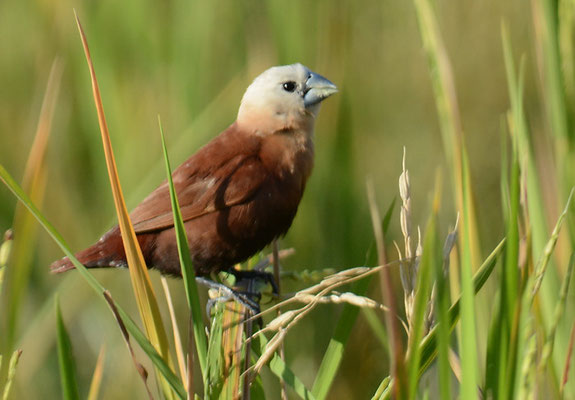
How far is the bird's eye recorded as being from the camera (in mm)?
2061

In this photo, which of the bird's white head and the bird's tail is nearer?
the bird's tail

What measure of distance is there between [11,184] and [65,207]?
109cm

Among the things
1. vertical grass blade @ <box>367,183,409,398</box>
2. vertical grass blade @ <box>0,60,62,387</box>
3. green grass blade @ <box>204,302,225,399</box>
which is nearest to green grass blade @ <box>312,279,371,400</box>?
green grass blade @ <box>204,302,225,399</box>

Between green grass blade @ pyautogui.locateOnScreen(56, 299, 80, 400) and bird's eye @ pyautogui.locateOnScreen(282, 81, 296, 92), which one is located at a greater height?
bird's eye @ pyautogui.locateOnScreen(282, 81, 296, 92)

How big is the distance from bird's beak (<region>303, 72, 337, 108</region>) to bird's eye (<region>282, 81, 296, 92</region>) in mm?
45

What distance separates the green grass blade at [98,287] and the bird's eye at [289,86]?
113 cm

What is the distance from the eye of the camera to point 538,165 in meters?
1.68

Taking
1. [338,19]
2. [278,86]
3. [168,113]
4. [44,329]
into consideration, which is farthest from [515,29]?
[44,329]

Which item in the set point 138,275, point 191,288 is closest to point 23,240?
point 138,275

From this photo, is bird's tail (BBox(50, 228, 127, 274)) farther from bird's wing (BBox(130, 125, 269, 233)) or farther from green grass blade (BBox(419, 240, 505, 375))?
green grass blade (BBox(419, 240, 505, 375))

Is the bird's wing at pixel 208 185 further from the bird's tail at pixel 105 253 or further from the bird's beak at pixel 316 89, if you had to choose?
the bird's beak at pixel 316 89

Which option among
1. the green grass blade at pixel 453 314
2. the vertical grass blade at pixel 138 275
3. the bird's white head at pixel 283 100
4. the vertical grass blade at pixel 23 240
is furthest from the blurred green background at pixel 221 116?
the green grass blade at pixel 453 314

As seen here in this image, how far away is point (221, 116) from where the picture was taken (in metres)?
2.10

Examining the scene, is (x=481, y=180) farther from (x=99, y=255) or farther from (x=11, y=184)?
(x=11, y=184)
